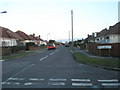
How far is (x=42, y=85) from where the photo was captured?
732 cm

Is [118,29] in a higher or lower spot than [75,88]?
higher

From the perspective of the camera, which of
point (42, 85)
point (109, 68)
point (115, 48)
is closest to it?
point (42, 85)

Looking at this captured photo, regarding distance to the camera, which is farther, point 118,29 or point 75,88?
point 118,29

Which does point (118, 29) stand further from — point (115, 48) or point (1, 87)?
point (1, 87)

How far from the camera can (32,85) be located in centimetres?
732

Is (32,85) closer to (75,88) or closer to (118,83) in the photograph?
(75,88)

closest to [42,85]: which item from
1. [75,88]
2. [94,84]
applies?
[75,88]

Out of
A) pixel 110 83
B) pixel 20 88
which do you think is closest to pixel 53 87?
pixel 20 88

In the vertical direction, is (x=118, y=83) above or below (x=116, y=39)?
below

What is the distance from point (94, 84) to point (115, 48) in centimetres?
1498

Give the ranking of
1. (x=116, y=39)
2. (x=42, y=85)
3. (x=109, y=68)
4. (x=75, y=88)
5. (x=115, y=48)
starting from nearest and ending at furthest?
1. (x=75, y=88)
2. (x=42, y=85)
3. (x=109, y=68)
4. (x=115, y=48)
5. (x=116, y=39)

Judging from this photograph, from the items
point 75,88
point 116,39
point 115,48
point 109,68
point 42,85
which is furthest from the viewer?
point 116,39

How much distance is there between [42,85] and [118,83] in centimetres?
340

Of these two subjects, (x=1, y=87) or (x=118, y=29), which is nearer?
(x=1, y=87)
